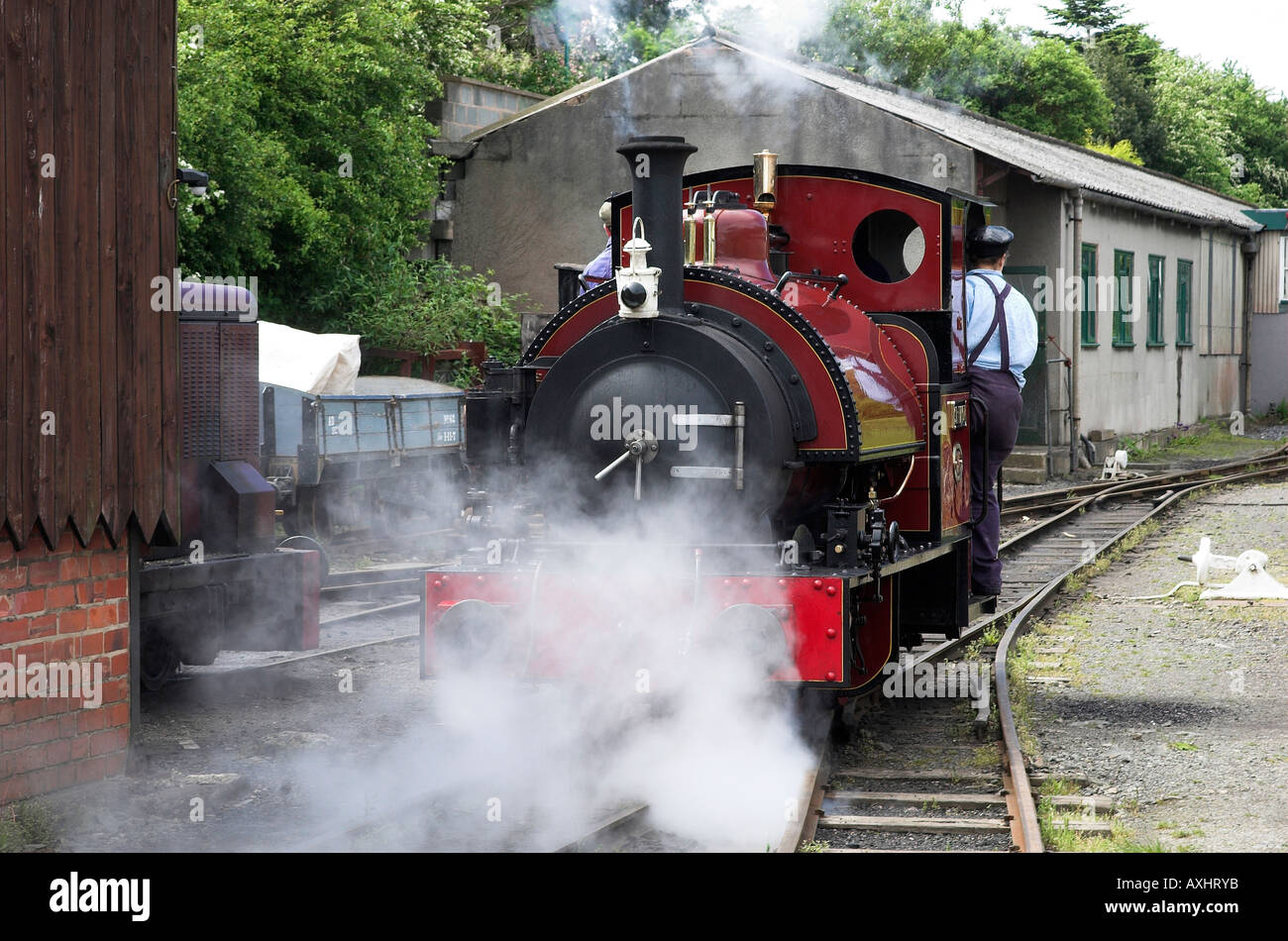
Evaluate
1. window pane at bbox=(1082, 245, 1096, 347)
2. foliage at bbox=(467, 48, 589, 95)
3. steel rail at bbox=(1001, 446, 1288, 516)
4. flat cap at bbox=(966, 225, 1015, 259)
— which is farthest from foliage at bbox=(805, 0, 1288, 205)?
flat cap at bbox=(966, 225, 1015, 259)

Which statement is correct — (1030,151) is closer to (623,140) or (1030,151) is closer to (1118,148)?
(623,140)

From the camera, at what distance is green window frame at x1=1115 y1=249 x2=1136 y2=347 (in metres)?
22.7

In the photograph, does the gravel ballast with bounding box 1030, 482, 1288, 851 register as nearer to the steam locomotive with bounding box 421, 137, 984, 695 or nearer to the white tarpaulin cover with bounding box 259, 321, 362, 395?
the steam locomotive with bounding box 421, 137, 984, 695

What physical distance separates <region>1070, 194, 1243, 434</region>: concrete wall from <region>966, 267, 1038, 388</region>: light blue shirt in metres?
13.8

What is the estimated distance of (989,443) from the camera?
7641mm

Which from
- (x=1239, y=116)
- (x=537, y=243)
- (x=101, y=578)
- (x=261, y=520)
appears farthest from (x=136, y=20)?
(x=1239, y=116)

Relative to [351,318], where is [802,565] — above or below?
below

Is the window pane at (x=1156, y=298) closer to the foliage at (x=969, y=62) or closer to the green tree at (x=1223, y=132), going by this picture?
the foliage at (x=969, y=62)

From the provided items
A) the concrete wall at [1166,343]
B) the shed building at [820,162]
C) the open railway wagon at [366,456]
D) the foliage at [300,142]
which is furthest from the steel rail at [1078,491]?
the foliage at [300,142]

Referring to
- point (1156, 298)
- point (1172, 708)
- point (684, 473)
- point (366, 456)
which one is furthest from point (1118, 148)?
point (684, 473)

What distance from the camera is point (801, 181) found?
7.23 metres

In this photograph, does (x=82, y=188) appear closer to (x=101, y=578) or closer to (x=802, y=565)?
(x=101, y=578)

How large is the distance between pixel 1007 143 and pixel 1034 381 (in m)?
4.40

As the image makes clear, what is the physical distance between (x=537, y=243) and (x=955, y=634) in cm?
1468
